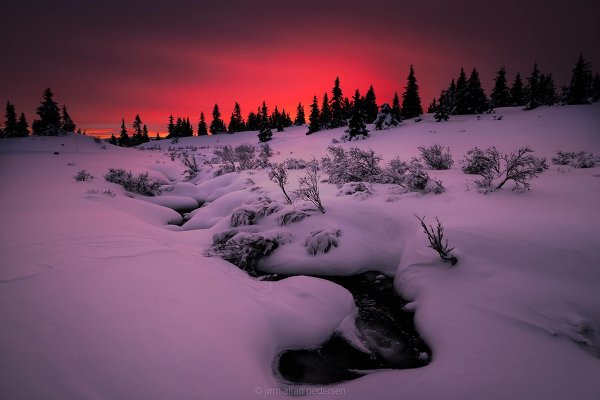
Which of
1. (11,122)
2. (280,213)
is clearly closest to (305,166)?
(280,213)

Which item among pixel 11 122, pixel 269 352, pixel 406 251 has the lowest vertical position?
pixel 269 352

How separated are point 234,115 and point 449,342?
71.9 meters

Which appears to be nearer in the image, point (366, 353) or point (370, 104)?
point (366, 353)

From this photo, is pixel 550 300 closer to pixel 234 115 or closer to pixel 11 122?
pixel 11 122

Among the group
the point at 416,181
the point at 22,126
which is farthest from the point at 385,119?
the point at 22,126

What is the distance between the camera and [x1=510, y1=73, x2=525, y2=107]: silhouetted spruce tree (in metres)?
52.0

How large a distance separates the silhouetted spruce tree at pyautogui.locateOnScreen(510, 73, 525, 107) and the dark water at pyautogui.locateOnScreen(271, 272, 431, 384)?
2526 inches

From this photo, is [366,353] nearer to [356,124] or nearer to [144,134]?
[356,124]

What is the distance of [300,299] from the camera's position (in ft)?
15.7

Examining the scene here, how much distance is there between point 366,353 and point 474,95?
47863mm

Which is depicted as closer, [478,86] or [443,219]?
[443,219]

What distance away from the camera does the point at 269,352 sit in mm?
3805

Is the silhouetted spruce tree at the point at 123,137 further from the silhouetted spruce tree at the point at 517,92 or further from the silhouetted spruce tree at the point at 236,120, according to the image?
the silhouetted spruce tree at the point at 517,92

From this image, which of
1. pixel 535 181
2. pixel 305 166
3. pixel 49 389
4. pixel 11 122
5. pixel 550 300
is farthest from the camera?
pixel 11 122
